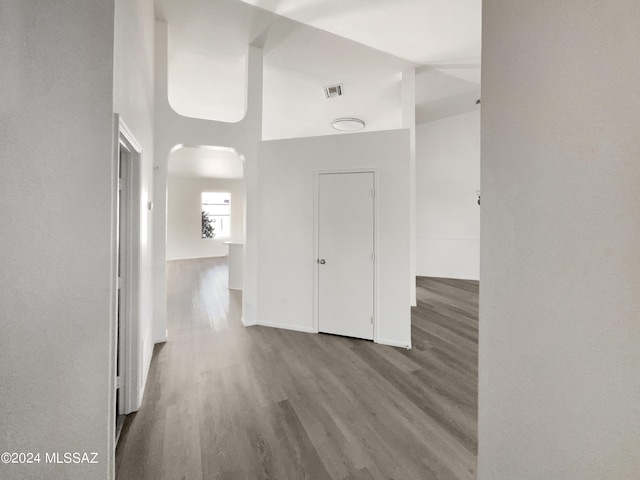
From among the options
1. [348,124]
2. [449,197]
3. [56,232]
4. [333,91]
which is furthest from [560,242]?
[449,197]

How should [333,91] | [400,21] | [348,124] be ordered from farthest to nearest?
1. [348,124]
2. [333,91]
3. [400,21]

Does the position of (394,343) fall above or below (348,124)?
below

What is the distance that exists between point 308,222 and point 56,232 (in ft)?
8.97

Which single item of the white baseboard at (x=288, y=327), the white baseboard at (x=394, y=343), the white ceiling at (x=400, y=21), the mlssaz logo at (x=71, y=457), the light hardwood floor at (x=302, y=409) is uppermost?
the white ceiling at (x=400, y=21)

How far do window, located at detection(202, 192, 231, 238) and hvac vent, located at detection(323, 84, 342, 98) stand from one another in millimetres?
6845

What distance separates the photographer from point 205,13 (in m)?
3.09

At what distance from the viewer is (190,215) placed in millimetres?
9984

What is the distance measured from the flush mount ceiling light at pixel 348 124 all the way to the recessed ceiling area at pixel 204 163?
7.94 ft

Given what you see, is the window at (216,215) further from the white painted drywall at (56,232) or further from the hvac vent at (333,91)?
the white painted drywall at (56,232)

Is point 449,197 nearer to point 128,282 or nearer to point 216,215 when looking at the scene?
point 128,282

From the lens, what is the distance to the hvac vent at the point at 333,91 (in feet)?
15.7

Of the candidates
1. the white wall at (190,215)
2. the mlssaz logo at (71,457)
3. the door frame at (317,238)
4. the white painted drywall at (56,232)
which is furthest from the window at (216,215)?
the mlssaz logo at (71,457)

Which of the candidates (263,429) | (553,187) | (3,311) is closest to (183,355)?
(263,429)

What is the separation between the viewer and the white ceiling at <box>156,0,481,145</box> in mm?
3098
